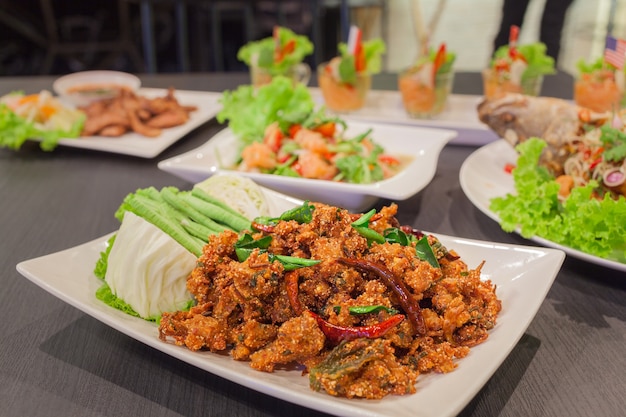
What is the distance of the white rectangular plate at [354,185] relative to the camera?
2293 mm

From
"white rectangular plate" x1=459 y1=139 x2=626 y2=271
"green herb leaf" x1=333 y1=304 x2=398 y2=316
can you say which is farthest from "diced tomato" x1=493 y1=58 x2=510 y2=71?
"green herb leaf" x1=333 y1=304 x2=398 y2=316

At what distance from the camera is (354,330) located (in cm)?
134

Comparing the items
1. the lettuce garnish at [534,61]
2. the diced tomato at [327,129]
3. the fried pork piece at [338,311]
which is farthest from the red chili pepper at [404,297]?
the lettuce garnish at [534,61]

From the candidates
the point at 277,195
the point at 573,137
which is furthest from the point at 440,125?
the point at 277,195

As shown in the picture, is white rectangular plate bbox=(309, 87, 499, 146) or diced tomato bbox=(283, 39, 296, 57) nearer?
white rectangular plate bbox=(309, 87, 499, 146)

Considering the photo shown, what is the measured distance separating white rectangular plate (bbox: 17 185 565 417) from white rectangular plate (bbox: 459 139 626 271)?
37 cm

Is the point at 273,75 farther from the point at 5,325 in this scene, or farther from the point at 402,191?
the point at 5,325

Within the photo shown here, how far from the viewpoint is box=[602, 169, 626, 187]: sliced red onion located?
2.16 m

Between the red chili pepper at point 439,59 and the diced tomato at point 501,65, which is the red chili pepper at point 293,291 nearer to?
the red chili pepper at point 439,59

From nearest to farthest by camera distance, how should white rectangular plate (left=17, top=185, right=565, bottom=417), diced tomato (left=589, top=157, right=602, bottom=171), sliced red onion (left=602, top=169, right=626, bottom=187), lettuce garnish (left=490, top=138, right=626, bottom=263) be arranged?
1. white rectangular plate (left=17, top=185, right=565, bottom=417)
2. lettuce garnish (left=490, top=138, right=626, bottom=263)
3. sliced red onion (left=602, top=169, right=626, bottom=187)
4. diced tomato (left=589, top=157, right=602, bottom=171)

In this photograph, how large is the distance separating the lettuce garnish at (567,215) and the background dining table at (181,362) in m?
0.10

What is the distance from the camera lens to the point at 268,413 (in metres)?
1.37

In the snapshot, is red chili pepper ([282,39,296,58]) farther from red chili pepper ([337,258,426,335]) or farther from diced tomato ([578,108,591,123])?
red chili pepper ([337,258,426,335])

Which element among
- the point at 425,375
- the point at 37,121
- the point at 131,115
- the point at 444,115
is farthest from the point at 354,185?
the point at 37,121
